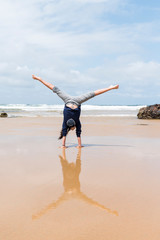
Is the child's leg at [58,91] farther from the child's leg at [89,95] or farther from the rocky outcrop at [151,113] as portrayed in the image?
the rocky outcrop at [151,113]

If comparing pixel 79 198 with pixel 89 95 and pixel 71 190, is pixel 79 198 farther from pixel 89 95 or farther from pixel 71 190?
pixel 89 95

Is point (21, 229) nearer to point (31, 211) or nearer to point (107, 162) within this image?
point (31, 211)

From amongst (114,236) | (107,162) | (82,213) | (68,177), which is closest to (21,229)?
(82,213)

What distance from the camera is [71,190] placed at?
3188mm

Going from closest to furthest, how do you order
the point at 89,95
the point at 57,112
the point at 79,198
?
the point at 79,198
the point at 89,95
the point at 57,112

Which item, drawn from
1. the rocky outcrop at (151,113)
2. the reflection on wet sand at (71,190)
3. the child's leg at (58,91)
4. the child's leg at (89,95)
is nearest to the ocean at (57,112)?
the rocky outcrop at (151,113)

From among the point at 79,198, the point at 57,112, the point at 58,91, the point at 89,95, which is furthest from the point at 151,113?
the point at 79,198

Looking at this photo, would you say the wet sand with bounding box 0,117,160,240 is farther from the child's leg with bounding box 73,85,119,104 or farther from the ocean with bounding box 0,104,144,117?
the ocean with bounding box 0,104,144,117

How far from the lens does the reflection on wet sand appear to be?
2595 mm

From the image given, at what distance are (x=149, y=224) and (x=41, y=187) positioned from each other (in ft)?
5.01

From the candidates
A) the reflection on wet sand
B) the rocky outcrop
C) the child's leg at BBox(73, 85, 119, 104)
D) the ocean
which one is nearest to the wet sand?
the reflection on wet sand

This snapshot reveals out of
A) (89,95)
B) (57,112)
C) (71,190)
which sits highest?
(89,95)

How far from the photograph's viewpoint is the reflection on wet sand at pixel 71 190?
259cm

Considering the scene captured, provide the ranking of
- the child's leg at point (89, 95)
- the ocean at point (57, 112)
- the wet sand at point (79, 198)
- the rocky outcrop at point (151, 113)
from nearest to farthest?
the wet sand at point (79, 198)
the child's leg at point (89, 95)
the rocky outcrop at point (151, 113)
the ocean at point (57, 112)
